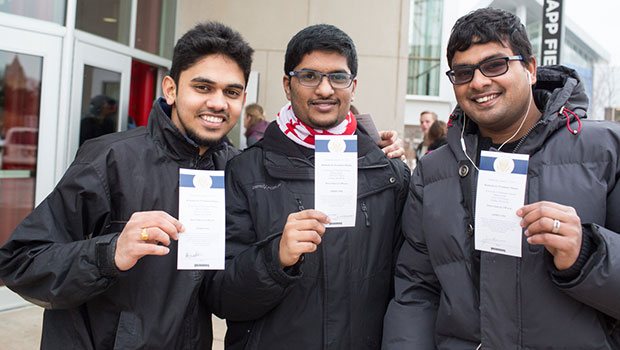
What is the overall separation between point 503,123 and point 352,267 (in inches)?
31.9

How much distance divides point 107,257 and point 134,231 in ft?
0.43

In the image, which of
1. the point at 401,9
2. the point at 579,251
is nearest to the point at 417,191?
the point at 579,251

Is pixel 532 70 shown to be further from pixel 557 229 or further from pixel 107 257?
pixel 107 257

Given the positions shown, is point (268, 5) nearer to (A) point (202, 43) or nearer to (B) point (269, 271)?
(A) point (202, 43)

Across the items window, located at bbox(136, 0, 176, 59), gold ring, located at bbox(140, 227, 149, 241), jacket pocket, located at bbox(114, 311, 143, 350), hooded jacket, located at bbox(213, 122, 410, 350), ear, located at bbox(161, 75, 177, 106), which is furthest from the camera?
window, located at bbox(136, 0, 176, 59)

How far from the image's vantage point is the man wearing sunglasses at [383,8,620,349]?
5.00 feet

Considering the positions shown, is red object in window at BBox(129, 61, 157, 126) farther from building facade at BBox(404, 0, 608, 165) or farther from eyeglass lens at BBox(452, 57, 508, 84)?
building facade at BBox(404, 0, 608, 165)

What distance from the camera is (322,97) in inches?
85.0

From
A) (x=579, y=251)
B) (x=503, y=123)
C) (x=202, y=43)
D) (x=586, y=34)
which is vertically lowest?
(x=579, y=251)

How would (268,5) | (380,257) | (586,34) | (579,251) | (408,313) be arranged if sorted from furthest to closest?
(586,34), (268,5), (380,257), (408,313), (579,251)

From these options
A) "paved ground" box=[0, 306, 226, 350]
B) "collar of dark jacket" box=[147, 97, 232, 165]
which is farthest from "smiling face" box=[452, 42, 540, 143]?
"paved ground" box=[0, 306, 226, 350]

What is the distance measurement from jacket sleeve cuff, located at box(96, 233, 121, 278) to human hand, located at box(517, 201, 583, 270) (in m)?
1.32

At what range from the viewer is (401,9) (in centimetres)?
696

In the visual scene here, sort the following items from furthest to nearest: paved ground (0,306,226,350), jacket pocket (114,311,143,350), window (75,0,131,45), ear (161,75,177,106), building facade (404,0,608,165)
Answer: building facade (404,0,608,165) → window (75,0,131,45) → paved ground (0,306,226,350) → ear (161,75,177,106) → jacket pocket (114,311,143,350)
